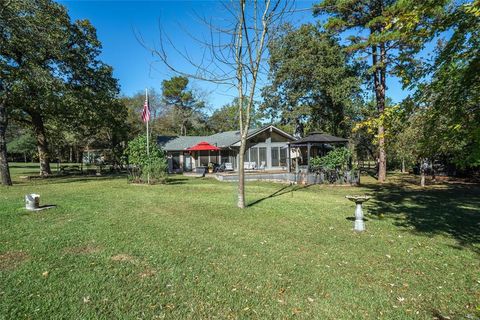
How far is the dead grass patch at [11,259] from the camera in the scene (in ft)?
13.7

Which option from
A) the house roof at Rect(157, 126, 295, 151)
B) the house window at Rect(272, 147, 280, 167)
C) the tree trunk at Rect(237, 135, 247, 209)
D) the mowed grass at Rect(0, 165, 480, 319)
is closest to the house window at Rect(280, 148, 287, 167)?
the house window at Rect(272, 147, 280, 167)

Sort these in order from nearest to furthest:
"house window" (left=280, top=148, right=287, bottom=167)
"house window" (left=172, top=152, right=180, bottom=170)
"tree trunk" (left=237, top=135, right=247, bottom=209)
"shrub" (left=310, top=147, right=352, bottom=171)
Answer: "tree trunk" (left=237, top=135, right=247, bottom=209) → "shrub" (left=310, top=147, right=352, bottom=171) → "house window" (left=280, top=148, right=287, bottom=167) → "house window" (left=172, top=152, right=180, bottom=170)

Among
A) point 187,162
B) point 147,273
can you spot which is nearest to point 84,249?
point 147,273

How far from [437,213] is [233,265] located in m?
7.41

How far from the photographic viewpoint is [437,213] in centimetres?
879

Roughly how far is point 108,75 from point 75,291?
22.8 meters

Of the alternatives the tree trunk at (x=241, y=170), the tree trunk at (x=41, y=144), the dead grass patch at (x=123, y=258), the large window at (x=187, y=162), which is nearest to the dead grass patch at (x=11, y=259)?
the dead grass patch at (x=123, y=258)

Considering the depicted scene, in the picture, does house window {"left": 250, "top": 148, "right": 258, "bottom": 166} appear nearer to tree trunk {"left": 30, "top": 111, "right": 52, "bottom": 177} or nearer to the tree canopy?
the tree canopy

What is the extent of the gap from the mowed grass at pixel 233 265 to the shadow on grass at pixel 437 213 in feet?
0.24

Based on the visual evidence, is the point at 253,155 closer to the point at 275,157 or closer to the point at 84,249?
the point at 275,157

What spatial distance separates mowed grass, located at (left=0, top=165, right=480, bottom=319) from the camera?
10.7 feet

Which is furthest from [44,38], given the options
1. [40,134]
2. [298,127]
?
[298,127]

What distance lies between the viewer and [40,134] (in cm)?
2286

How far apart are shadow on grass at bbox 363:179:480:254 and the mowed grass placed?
7 centimetres
